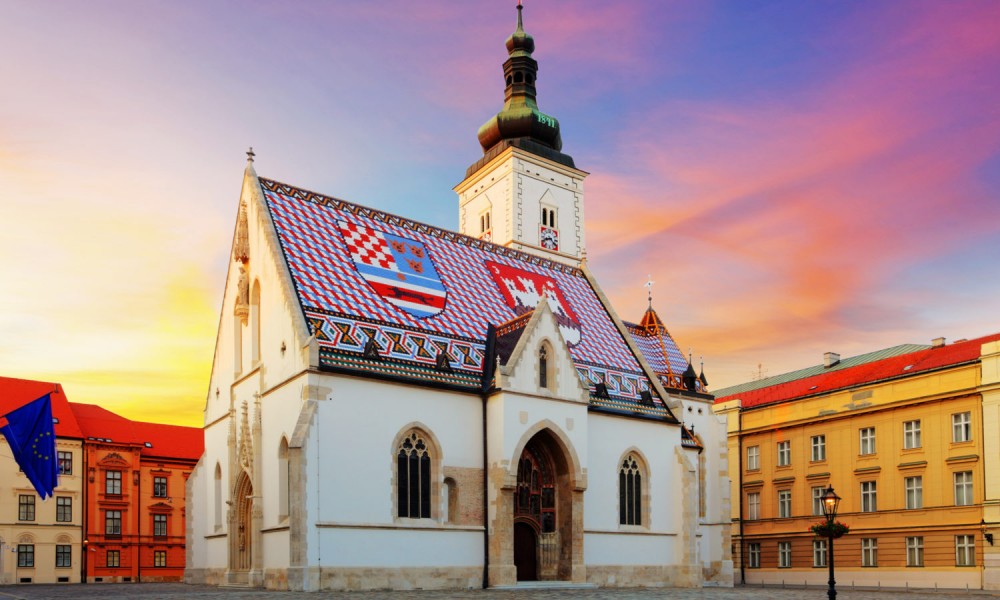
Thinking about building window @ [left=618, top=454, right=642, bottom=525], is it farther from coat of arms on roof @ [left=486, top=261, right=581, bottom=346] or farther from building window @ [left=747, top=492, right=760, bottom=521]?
building window @ [left=747, top=492, right=760, bottom=521]

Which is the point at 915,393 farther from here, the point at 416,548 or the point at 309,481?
the point at 309,481

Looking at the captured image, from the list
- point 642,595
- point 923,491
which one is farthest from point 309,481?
point 923,491

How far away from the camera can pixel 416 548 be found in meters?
25.5

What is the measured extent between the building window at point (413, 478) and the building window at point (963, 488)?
71.5ft

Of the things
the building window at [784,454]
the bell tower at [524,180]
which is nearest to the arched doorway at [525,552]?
the building window at [784,454]

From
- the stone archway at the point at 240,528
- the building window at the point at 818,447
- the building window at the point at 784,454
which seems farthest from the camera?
the building window at the point at 784,454

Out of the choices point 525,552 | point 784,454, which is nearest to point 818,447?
point 784,454

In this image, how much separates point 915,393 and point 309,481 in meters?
25.9

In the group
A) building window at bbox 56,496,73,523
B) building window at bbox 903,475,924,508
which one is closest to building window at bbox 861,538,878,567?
building window at bbox 903,475,924,508

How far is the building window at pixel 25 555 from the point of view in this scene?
4597cm

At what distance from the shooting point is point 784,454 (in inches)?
1752

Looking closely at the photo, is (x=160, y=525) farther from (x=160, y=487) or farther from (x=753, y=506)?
(x=753, y=506)

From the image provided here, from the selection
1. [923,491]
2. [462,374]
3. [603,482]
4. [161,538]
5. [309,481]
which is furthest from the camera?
[161,538]

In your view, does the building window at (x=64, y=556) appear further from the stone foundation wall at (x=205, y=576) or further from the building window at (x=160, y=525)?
the stone foundation wall at (x=205, y=576)
